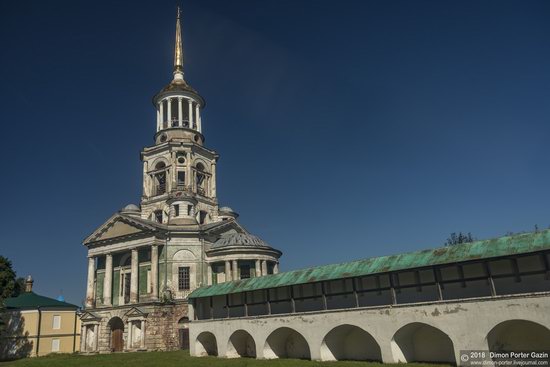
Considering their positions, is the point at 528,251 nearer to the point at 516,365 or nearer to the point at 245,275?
the point at 516,365

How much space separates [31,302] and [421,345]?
36401 mm

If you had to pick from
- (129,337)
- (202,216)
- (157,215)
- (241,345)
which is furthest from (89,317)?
(241,345)

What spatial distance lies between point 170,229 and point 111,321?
31.4 ft

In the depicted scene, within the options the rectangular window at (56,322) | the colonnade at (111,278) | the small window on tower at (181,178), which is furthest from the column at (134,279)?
the rectangular window at (56,322)

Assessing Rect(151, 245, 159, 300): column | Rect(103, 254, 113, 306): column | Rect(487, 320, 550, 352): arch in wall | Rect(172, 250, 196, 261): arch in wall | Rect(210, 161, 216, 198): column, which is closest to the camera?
Rect(487, 320, 550, 352): arch in wall

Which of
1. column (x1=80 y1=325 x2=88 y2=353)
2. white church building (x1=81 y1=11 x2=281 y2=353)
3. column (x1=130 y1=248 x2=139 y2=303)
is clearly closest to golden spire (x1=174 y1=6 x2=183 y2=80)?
white church building (x1=81 y1=11 x2=281 y2=353)

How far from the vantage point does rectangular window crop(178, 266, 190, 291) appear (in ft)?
131

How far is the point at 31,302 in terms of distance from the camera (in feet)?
139

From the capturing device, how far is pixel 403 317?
20.2m

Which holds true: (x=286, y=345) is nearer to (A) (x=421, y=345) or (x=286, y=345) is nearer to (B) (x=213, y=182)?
(A) (x=421, y=345)

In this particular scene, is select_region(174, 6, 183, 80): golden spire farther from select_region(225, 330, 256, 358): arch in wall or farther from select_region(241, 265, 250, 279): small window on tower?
select_region(225, 330, 256, 358): arch in wall

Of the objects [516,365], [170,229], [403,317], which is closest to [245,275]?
[170,229]

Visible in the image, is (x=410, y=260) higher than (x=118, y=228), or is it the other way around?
(x=118, y=228)

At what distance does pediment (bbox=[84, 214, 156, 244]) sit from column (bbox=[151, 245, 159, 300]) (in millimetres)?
1867
